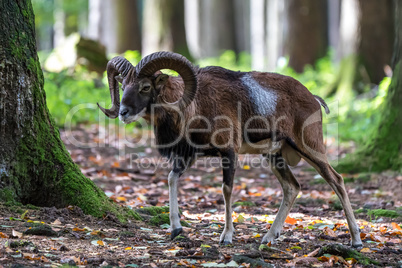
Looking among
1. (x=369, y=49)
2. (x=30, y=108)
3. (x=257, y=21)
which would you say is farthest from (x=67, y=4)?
(x=30, y=108)

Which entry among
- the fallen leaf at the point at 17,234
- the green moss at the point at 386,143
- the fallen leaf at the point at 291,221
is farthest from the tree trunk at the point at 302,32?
the fallen leaf at the point at 17,234

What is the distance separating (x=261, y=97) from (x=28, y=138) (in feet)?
10.4

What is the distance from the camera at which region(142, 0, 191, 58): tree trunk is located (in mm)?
21812

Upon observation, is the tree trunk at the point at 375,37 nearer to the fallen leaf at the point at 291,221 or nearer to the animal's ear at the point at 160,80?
the fallen leaf at the point at 291,221

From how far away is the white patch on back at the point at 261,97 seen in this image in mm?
6941

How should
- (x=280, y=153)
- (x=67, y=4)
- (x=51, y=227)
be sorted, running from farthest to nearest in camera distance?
(x=67, y=4), (x=280, y=153), (x=51, y=227)

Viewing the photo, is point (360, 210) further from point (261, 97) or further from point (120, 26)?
point (120, 26)

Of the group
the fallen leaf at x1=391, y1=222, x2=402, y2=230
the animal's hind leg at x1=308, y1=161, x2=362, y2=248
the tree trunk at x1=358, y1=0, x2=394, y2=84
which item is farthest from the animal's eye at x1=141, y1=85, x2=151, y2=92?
the tree trunk at x1=358, y1=0, x2=394, y2=84

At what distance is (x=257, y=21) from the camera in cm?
3809

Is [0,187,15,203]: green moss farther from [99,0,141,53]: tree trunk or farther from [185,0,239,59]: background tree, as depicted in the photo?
[185,0,239,59]: background tree

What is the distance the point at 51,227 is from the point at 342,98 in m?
13.0

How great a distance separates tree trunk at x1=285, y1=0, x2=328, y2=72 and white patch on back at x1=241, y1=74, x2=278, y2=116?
17.6m

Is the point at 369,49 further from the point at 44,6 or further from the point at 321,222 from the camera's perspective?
the point at 44,6

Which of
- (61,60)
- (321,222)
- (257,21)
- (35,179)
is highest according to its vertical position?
(257,21)
